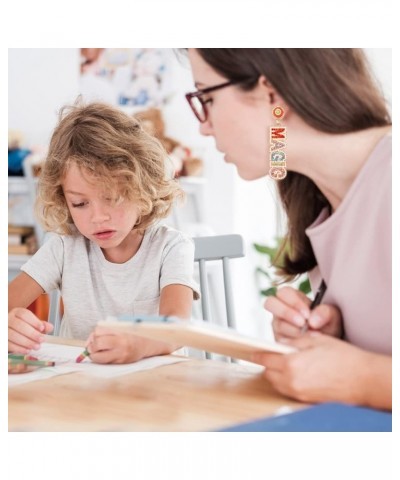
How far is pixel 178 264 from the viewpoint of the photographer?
114 centimetres

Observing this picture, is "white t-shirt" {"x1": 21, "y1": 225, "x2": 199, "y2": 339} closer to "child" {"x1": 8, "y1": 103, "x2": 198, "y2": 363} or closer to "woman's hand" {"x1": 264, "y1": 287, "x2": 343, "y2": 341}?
"child" {"x1": 8, "y1": 103, "x2": 198, "y2": 363}

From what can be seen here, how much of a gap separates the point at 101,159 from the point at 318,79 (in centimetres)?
38

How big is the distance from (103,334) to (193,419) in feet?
0.87

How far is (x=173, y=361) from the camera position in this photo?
98cm

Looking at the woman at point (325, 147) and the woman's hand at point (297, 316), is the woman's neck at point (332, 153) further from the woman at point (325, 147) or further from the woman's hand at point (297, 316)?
the woman's hand at point (297, 316)

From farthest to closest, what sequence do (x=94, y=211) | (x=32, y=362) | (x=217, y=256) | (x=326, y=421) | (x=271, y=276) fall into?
1. (x=271, y=276)
2. (x=217, y=256)
3. (x=94, y=211)
4. (x=32, y=362)
5. (x=326, y=421)

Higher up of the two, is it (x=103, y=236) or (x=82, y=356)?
(x=103, y=236)

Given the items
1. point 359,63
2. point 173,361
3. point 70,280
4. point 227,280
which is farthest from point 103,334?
point 359,63

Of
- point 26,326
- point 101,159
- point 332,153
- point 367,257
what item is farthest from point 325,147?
point 26,326

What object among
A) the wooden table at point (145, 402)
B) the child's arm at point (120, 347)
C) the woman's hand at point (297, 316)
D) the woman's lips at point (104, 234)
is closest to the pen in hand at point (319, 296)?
the woman's hand at point (297, 316)

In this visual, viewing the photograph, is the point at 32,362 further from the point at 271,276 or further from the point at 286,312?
the point at 271,276

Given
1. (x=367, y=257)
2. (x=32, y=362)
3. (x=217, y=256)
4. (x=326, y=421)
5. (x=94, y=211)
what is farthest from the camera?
(x=217, y=256)

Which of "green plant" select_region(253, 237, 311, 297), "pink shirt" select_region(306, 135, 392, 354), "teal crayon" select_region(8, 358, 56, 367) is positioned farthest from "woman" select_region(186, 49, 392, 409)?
"teal crayon" select_region(8, 358, 56, 367)
